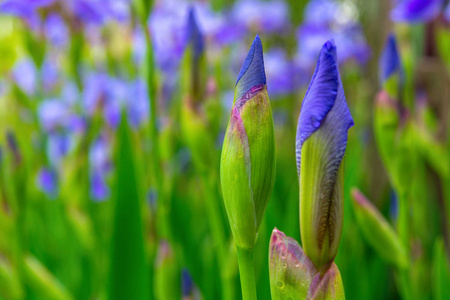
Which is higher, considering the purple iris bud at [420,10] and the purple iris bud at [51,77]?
the purple iris bud at [51,77]

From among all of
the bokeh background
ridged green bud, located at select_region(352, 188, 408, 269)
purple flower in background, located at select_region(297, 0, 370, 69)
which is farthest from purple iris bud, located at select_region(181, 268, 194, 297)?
purple flower in background, located at select_region(297, 0, 370, 69)

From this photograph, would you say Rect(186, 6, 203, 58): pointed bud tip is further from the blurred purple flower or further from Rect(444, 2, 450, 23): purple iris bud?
the blurred purple flower

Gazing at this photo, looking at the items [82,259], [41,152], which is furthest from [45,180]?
[82,259]

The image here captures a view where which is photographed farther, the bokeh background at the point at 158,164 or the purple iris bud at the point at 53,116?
the purple iris bud at the point at 53,116

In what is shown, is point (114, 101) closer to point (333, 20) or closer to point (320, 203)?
point (320, 203)

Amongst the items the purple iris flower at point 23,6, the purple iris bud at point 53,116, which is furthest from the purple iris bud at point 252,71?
the purple iris bud at point 53,116

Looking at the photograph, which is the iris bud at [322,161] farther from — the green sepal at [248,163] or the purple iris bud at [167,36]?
the purple iris bud at [167,36]
